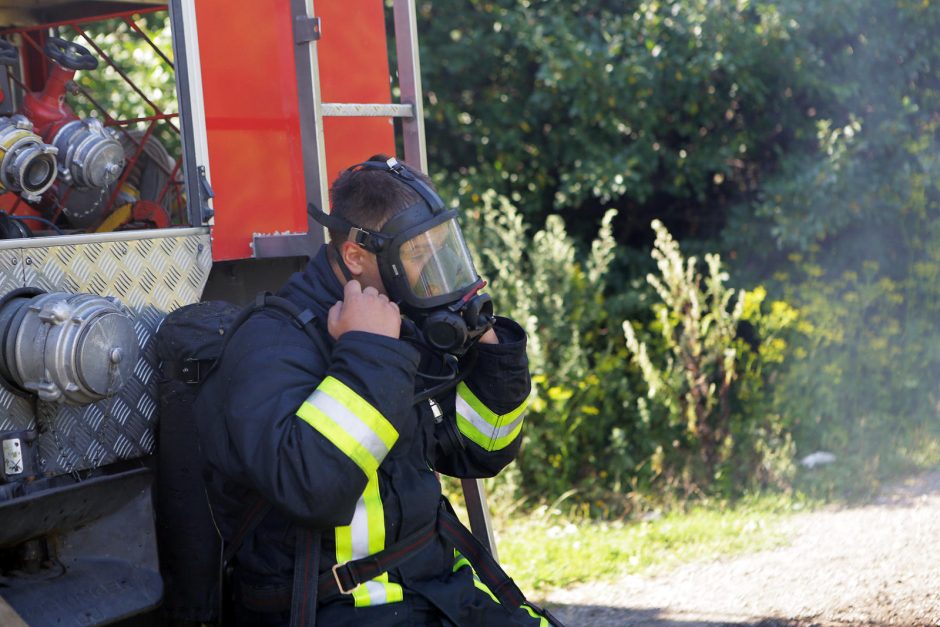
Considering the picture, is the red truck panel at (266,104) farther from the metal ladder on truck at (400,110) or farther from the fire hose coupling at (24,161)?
the fire hose coupling at (24,161)

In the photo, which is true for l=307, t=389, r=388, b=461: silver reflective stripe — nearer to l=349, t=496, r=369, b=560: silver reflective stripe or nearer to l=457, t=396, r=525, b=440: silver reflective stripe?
l=349, t=496, r=369, b=560: silver reflective stripe

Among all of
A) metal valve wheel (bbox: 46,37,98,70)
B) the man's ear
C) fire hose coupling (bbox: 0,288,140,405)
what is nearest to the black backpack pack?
fire hose coupling (bbox: 0,288,140,405)

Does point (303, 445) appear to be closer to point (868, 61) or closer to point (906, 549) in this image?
point (906, 549)

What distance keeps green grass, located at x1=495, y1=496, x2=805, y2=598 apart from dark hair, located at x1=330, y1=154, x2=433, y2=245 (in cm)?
251

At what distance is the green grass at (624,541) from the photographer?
467 centimetres

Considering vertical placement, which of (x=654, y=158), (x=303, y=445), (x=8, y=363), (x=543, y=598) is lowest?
(x=543, y=598)

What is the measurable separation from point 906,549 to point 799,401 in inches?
56.9

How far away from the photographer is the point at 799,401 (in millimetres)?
5949

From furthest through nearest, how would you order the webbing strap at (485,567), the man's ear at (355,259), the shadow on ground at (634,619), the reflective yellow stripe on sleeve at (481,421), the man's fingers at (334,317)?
the shadow on ground at (634,619) → the reflective yellow stripe on sleeve at (481,421) → the webbing strap at (485,567) → the man's ear at (355,259) → the man's fingers at (334,317)

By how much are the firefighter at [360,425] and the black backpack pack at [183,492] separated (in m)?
0.23

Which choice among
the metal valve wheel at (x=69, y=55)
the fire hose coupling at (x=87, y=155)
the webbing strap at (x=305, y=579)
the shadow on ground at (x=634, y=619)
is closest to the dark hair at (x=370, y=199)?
the webbing strap at (x=305, y=579)

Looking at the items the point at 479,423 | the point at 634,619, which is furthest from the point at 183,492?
the point at 634,619

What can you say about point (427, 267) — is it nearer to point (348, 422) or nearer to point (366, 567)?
point (348, 422)

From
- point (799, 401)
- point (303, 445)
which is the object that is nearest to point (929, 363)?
point (799, 401)
